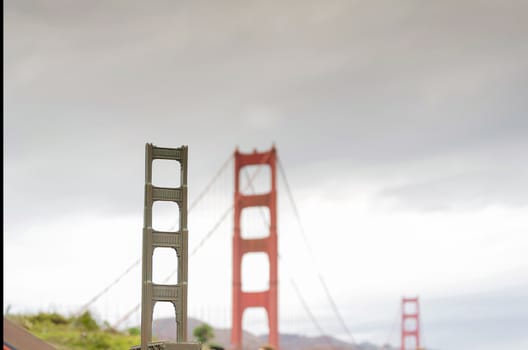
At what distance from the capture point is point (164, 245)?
22.0 m

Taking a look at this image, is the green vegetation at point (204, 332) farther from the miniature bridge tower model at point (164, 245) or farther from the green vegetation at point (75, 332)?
the miniature bridge tower model at point (164, 245)

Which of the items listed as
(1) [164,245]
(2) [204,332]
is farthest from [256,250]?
(1) [164,245]

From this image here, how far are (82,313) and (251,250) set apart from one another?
17145 mm

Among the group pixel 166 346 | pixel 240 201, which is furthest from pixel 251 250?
pixel 166 346

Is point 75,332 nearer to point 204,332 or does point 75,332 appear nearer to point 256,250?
point 204,332

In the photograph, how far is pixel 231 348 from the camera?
54.3 m

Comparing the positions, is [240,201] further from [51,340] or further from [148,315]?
[148,315]

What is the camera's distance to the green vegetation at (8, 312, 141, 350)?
123 feet

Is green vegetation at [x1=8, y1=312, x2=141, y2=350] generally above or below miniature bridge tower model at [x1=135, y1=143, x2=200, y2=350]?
below

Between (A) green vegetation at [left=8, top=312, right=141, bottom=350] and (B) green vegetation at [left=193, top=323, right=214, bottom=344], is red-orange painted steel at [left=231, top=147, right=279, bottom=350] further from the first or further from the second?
(A) green vegetation at [left=8, top=312, right=141, bottom=350]

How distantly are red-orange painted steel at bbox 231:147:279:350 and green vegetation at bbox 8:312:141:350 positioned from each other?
1280 cm

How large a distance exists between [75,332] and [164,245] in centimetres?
1904

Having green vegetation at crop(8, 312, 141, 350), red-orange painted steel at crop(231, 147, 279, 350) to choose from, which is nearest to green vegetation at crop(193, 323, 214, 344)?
red-orange painted steel at crop(231, 147, 279, 350)

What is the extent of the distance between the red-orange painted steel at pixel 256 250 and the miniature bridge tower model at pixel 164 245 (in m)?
30.5
